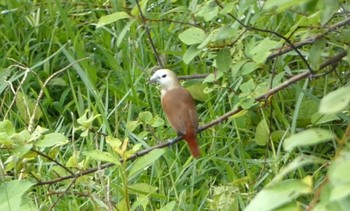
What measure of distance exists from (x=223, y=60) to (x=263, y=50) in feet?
0.47

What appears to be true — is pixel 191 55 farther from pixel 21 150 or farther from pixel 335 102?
pixel 335 102

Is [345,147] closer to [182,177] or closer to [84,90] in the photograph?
[182,177]

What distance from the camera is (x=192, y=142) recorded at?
334 cm

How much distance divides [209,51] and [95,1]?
189 centimetres

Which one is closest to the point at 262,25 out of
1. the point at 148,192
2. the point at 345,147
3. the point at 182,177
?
the point at 182,177

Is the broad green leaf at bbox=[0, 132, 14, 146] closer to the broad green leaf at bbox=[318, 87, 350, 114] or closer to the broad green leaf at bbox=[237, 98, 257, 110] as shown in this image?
the broad green leaf at bbox=[237, 98, 257, 110]

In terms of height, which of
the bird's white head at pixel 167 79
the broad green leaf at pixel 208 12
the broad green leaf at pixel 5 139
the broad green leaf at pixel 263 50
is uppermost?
the broad green leaf at pixel 208 12

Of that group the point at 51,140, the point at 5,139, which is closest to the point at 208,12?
the point at 51,140

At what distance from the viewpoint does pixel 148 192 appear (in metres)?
3.12

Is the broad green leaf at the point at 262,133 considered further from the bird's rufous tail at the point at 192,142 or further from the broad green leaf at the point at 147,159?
the broad green leaf at the point at 147,159

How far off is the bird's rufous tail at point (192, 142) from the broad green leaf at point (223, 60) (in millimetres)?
432

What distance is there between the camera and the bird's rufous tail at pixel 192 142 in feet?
10.9

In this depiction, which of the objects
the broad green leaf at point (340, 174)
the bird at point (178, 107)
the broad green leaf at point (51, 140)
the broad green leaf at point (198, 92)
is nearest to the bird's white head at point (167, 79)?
the bird at point (178, 107)

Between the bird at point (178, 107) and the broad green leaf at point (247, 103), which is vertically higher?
the broad green leaf at point (247, 103)
